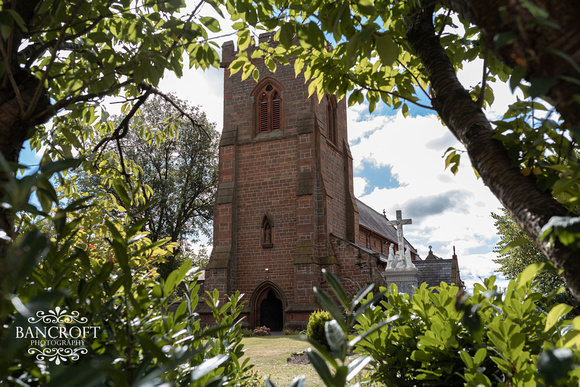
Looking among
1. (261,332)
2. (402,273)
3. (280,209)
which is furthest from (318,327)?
(280,209)

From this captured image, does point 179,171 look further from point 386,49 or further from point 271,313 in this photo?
point 386,49

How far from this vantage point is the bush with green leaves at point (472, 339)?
1.50 m

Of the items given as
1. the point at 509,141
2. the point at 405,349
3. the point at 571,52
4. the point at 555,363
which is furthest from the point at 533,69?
the point at 405,349

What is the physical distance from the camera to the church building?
19.3m

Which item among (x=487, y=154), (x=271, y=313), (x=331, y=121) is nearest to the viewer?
(x=487, y=154)

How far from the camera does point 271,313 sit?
20.2m

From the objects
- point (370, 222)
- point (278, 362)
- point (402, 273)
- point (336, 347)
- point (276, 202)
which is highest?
point (370, 222)

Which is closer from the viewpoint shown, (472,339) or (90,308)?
(90,308)

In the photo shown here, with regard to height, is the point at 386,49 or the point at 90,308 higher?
the point at 386,49

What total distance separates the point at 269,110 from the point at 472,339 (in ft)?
67.9

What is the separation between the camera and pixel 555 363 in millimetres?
872

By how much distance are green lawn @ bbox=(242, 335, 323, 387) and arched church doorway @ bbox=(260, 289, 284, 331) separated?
4642 millimetres

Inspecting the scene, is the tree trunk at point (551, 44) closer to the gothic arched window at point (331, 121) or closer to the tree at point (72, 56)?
the tree at point (72, 56)

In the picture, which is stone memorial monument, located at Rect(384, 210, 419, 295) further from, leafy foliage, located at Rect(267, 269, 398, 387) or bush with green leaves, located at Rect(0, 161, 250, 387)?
leafy foliage, located at Rect(267, 269, 398, 387)
